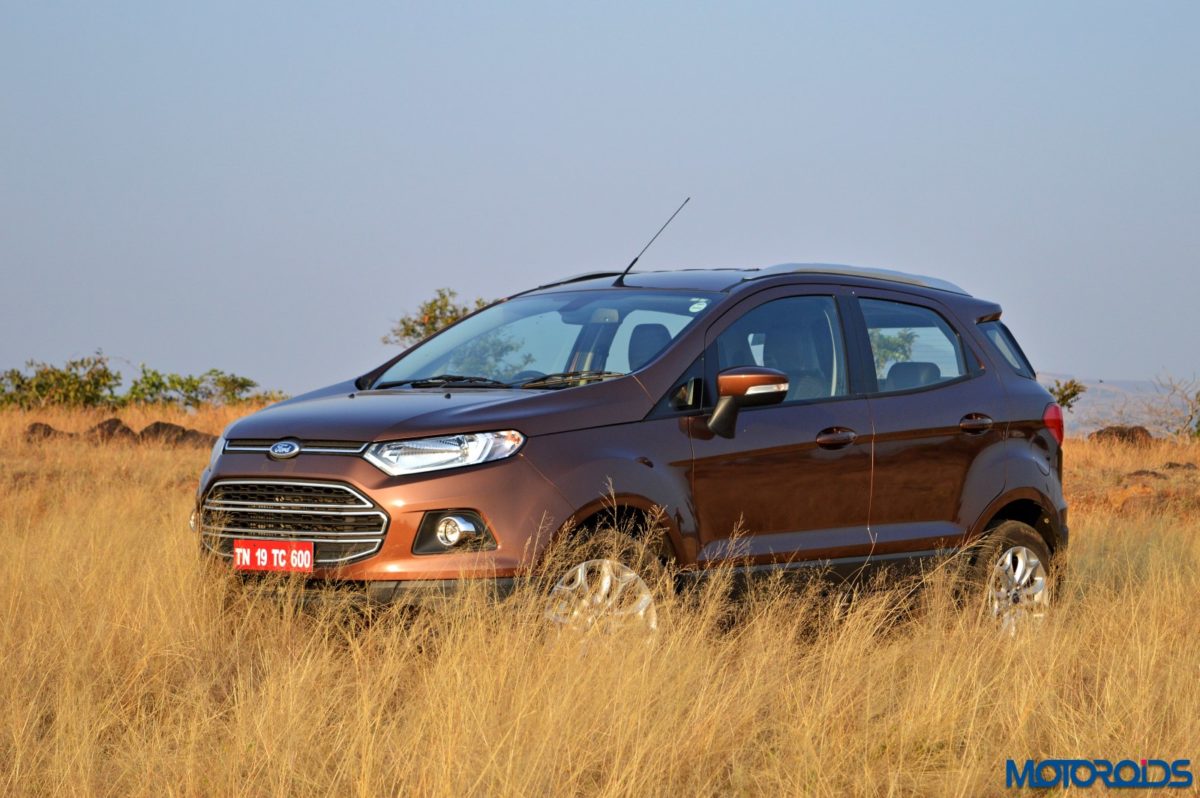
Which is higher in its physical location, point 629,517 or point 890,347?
point 890,347

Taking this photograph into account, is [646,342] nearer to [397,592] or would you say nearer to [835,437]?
[835,437]

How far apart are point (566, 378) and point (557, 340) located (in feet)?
2.37

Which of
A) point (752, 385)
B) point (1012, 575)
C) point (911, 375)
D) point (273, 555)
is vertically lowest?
point (1012, 575)

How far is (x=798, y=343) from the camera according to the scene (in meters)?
6.62

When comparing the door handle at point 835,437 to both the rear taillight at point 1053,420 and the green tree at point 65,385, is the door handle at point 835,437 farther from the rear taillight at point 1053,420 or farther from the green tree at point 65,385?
the green tree at point 65,385

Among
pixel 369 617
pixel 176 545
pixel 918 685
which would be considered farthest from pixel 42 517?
pixel 918 685

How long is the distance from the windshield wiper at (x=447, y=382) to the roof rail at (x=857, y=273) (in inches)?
51.5

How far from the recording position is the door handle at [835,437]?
6410mm


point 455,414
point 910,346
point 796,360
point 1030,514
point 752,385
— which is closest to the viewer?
point 455,414

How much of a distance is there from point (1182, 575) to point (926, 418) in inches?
112

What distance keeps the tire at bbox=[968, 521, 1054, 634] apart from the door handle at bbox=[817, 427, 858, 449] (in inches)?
40.7

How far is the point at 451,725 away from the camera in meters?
4.45

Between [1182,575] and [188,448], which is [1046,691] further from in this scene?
[188,448]

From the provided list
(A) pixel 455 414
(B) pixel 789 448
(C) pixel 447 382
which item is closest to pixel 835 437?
(B) pixel 789 448
